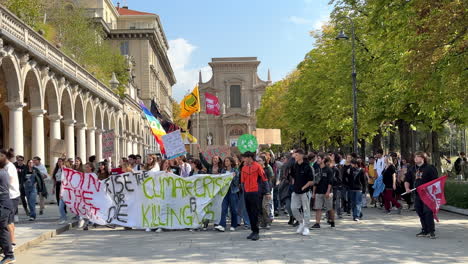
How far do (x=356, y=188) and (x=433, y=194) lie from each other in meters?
4.00

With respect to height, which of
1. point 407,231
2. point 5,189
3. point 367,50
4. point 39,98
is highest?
point 367,50

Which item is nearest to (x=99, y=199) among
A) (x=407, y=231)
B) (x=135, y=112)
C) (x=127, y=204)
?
(x=127, y=204)

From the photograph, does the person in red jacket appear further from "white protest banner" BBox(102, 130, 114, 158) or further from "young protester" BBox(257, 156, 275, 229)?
"white protest banner" BBox(102, 130, 114, 158)

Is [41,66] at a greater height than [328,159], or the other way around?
[41,66]

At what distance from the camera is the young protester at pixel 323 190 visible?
13062 millimetres

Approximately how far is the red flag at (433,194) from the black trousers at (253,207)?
3.24m

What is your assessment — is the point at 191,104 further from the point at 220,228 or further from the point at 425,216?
the point at 425,216

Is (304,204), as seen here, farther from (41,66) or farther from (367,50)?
(367,50)

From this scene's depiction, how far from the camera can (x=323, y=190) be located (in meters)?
13.2

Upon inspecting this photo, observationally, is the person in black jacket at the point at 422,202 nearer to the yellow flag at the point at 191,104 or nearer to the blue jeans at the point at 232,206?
the blue jeans at the point at 232,206

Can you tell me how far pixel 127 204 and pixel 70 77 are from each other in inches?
664

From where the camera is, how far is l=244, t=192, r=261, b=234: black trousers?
11.2 m

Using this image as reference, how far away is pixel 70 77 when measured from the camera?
29000 mm

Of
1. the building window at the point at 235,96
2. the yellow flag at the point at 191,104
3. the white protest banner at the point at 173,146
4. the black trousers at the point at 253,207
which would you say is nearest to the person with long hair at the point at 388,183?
the white protest banner at the point at 173,146
